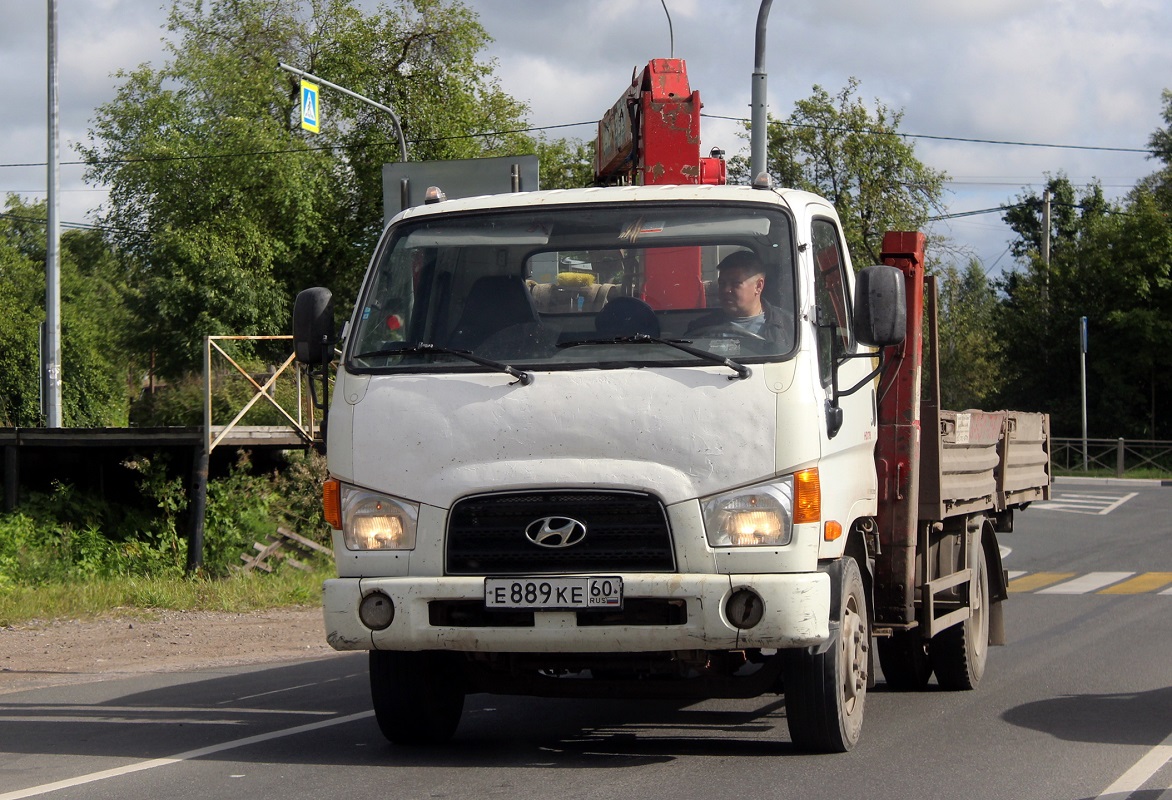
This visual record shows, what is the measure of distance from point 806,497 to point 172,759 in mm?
3103

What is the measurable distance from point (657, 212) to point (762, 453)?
1.31 metres

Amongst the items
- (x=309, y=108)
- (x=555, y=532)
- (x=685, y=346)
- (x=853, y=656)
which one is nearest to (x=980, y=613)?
(x=853, y=656)

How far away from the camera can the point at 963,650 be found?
912cm

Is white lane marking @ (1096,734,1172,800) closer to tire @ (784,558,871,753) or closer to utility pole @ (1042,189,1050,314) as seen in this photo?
tire @ (784,558,871,753)

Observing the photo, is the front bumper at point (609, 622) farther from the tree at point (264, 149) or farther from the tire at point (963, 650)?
the tree at point (264, 149)

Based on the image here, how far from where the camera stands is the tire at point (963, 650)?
359 inches

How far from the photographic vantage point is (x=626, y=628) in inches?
240

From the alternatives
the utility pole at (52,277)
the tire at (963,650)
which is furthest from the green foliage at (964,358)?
the tire at (963,650)

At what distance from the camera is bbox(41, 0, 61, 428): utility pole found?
2389 centimetres

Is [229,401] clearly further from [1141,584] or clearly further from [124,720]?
[124,720]

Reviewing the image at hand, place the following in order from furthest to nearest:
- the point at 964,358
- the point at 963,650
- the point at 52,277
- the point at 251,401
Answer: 1. the point at 964,358
2. the point at 52,277
3. the point at 251,401
4. the point at 963,650

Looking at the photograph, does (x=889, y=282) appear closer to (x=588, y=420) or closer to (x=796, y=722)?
(x=588, y=420)

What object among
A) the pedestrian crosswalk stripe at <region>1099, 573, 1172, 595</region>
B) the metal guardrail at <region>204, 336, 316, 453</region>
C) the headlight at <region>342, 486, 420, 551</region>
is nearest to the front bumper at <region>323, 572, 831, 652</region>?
the headlight at <region>342, 486, 420, 551</region>

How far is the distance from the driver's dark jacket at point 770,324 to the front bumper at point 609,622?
990mm
